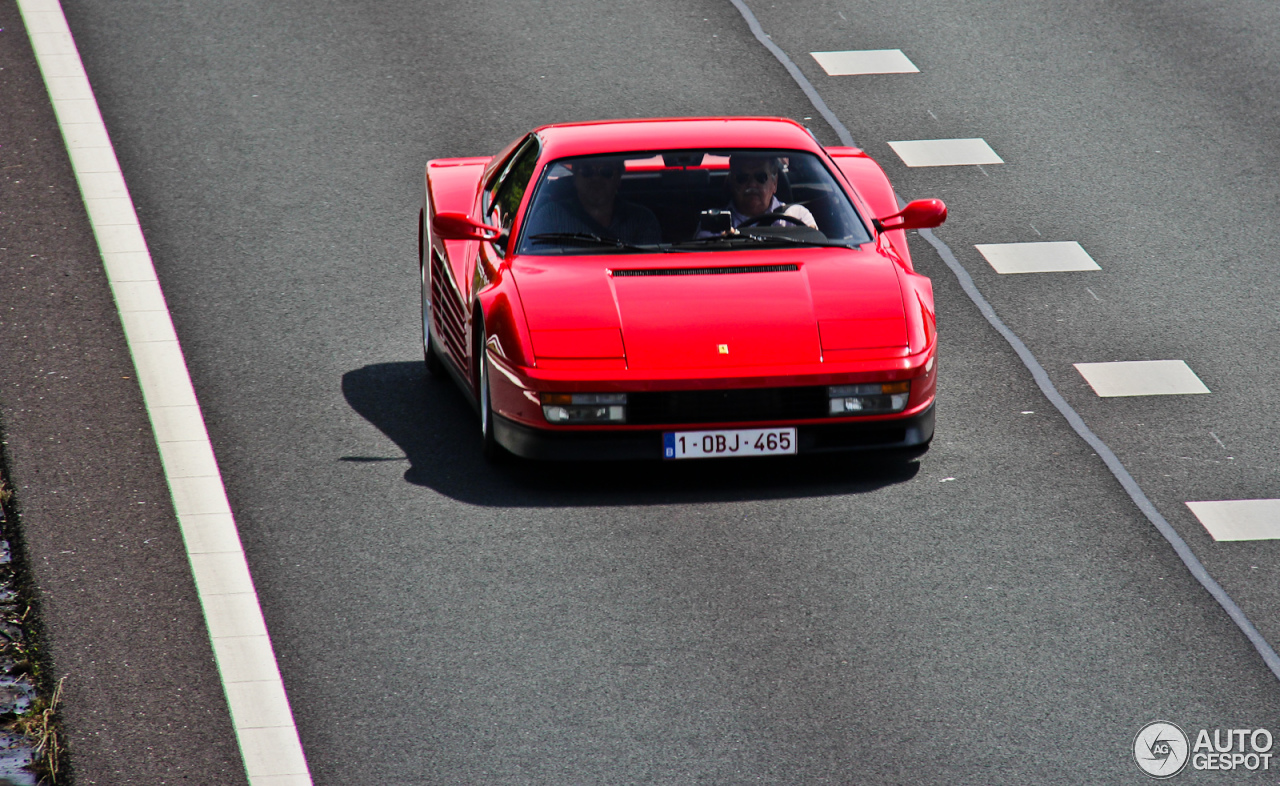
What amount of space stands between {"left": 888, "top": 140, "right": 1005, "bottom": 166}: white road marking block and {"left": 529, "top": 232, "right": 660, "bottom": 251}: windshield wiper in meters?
5.12

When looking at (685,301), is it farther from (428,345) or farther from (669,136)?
(428,345)

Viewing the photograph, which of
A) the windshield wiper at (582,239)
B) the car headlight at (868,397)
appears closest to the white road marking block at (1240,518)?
the car headlight at (868,397)

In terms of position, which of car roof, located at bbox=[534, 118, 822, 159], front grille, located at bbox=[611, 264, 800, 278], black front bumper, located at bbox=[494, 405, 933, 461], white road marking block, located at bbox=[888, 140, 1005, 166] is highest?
car roof, located at bbox=[534, 118, 822, 159]

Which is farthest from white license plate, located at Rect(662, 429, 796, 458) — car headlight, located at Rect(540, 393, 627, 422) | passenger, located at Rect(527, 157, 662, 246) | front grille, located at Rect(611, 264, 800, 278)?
passenger, located at Rect(527, 157, 662, 246)

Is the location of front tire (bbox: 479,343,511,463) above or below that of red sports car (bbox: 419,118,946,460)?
below

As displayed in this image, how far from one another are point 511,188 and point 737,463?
1.97m

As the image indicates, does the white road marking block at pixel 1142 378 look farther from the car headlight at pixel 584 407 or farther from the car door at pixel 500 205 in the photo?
the car door at pixel 500 205

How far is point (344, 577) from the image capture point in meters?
7.47

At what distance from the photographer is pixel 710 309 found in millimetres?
8266

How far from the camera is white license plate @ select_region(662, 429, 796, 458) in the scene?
8086 millimetres

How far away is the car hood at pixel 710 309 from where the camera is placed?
8.09 meters

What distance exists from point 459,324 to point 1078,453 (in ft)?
10.4

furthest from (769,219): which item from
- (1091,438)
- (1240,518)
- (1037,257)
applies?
(1037,257)

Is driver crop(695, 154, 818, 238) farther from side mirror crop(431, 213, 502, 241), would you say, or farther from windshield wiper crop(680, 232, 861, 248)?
side mirror crop(431, 213, 502, 241)
